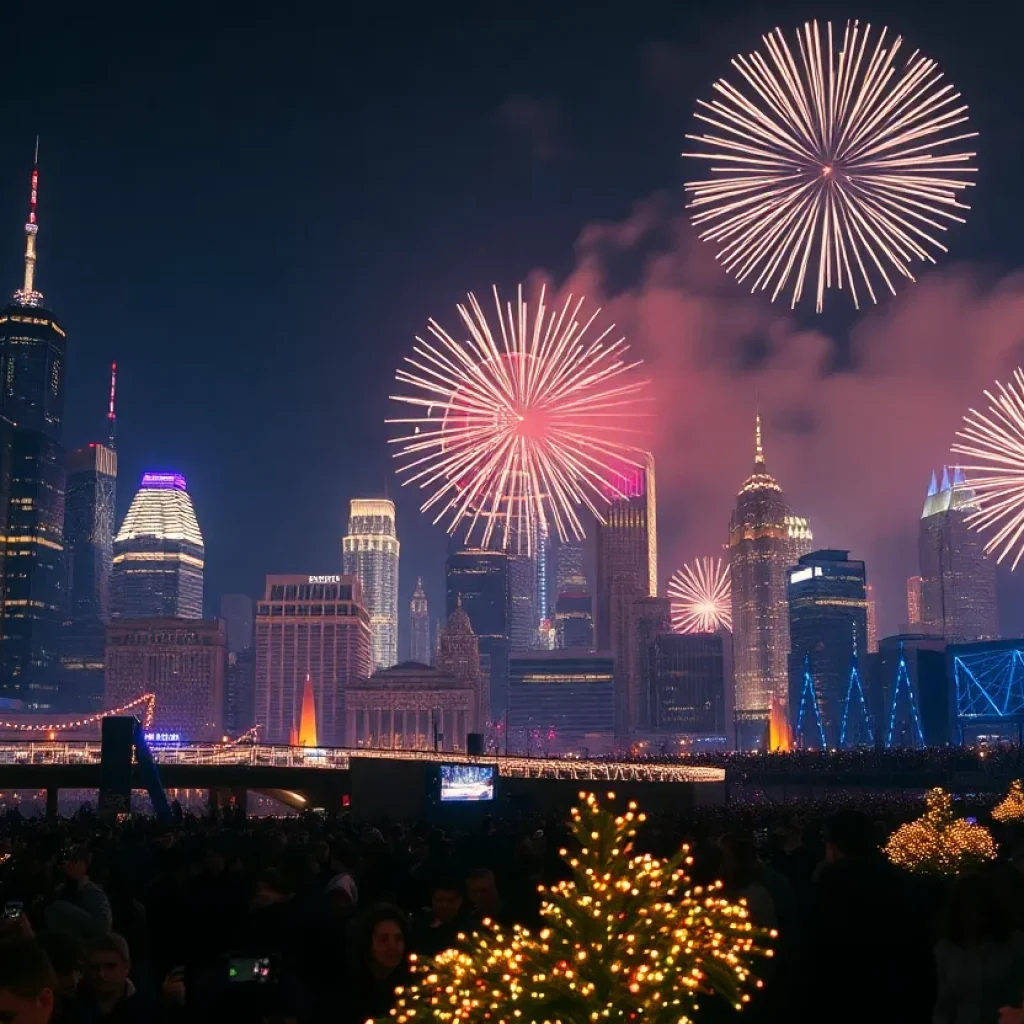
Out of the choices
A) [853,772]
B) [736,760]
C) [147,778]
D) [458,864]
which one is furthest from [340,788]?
[458,864]

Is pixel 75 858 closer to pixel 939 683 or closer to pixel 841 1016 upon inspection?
pixel 841 1016

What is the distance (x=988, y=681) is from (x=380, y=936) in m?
125

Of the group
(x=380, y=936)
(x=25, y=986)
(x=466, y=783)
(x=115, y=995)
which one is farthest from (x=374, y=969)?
(x=466, y=783)

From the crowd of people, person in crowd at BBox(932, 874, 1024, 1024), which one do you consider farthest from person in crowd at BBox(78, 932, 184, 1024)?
person in crowd at BBox(932, 874, 1024, 1024)

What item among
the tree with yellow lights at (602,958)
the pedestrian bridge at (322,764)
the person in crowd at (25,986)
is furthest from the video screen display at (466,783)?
the person in crowd at (25,986)

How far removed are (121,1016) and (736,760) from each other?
107 m

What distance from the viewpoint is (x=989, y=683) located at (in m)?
125

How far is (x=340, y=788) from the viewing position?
6819 centimetres

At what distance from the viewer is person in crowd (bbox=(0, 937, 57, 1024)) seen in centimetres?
522

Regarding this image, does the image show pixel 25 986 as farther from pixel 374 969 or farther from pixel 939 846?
pixel 939 846

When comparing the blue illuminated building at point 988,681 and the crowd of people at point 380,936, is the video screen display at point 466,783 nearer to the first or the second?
the crowd of people at point 380,936

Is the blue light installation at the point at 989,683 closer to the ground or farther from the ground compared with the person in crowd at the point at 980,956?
farther from the ground

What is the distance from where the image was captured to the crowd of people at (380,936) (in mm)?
7297

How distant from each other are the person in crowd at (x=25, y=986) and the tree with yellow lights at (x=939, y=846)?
52.6 ft
